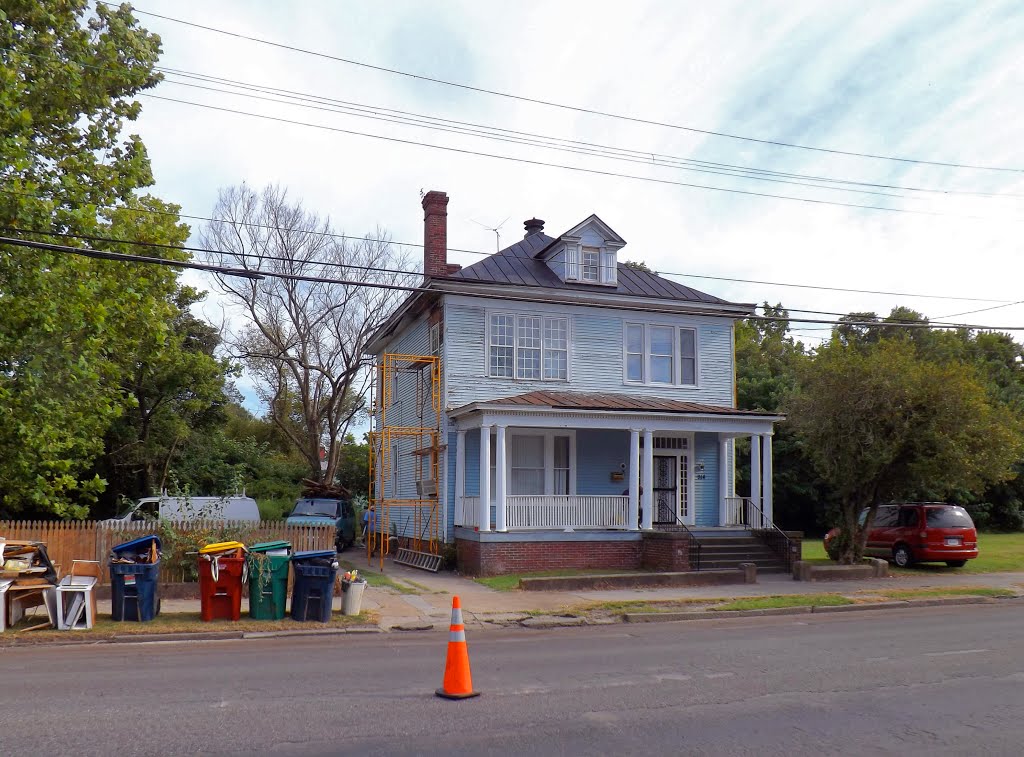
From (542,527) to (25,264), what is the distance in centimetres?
1232

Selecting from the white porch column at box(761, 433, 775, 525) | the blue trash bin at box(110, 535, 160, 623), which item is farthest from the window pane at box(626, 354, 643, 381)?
the blue trash bin at box(110, 535, 160, 623)

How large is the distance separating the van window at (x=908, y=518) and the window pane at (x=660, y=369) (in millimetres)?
6963

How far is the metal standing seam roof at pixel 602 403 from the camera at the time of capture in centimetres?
2136

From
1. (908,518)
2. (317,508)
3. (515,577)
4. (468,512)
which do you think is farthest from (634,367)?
(317,508)

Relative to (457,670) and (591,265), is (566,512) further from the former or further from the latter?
(457,670)

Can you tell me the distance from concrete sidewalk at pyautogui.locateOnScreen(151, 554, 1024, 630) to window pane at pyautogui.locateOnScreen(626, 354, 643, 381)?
645 centimetres

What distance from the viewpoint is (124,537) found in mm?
16469

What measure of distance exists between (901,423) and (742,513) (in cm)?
580

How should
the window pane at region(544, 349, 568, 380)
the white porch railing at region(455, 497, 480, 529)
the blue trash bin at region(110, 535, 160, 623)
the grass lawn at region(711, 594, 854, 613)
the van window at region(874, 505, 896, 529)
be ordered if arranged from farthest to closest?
the van window at region(874, 505, 896, 529) → the window pane at region(544, 349, 568, 380) → the white porch railing at region(455, 497, 480, 529) → the grass lawn at region(711, 594, 854, 613) → the blue trash bin at region(110, 535, 160, 623)

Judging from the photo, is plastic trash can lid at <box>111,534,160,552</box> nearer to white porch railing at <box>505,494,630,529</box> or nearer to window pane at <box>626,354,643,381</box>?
white porch railing at <box>505,494,630,529</box>

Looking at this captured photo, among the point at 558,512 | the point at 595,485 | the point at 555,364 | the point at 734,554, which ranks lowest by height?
the point at 734,554

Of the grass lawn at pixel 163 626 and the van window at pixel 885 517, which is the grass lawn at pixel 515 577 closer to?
the grass lawn at pixel 163 626

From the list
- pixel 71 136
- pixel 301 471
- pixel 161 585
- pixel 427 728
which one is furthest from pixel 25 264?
pixel 301 471

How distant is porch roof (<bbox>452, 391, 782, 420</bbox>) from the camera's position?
2119 centimetres
